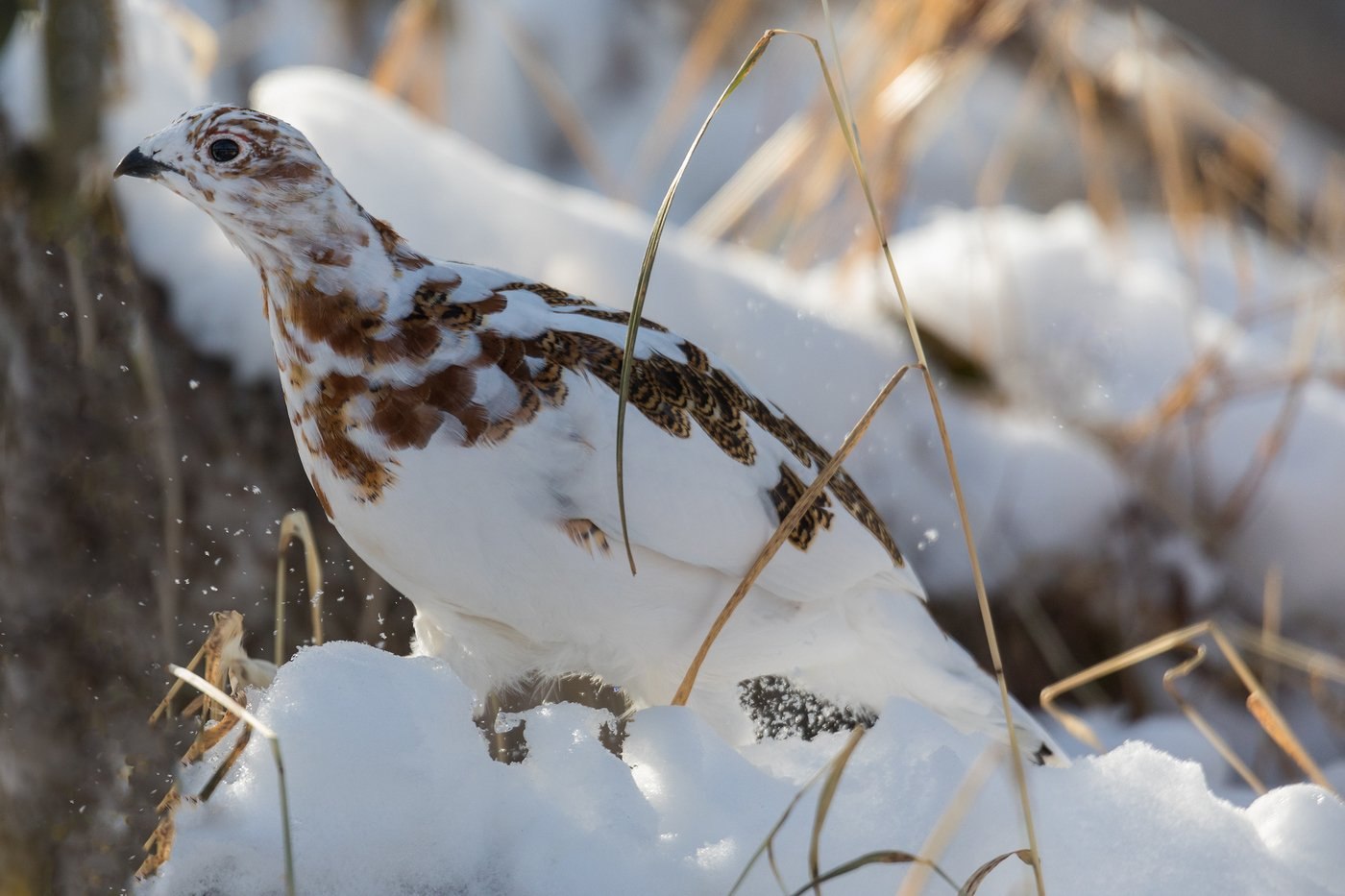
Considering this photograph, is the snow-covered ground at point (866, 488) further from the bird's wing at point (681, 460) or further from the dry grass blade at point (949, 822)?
the bird's wing at point (681, 460)

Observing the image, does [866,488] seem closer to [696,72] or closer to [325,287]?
[696,72]

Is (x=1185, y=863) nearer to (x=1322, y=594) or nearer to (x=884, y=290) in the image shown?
(x=884, y=290)

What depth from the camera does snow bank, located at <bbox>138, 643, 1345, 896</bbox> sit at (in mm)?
656

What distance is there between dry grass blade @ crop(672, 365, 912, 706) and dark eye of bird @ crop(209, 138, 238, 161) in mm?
363

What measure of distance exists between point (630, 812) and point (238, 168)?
415 mm

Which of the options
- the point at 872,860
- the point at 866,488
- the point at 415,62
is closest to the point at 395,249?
the point at 872,860

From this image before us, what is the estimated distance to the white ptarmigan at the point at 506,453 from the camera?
25.5 inches

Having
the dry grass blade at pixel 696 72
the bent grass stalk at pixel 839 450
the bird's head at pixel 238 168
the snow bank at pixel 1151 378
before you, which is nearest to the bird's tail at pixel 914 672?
the bent grass stalk at pixel 839 450

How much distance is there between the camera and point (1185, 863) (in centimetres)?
72

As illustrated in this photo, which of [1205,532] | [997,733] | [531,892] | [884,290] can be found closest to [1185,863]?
[997,733]

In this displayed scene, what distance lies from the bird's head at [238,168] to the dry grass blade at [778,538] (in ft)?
1.04

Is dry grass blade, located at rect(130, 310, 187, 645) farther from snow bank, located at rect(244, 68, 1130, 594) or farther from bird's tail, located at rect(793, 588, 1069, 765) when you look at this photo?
bird's tail, located at rect(793, 588, 1069, 765)

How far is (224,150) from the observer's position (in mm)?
614

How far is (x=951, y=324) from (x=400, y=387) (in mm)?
1426
